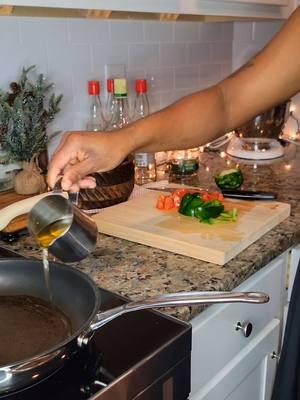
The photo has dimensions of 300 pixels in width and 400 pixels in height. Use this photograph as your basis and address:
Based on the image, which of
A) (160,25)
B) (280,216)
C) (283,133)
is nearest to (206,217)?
(280,216)

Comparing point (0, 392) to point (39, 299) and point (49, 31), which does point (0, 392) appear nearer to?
point (39, 299)

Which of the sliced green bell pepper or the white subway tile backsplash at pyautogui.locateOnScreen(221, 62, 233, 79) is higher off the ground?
the white subway tile backsplash at pyautogui.locateOnScreen(221, 62, 233, 79)

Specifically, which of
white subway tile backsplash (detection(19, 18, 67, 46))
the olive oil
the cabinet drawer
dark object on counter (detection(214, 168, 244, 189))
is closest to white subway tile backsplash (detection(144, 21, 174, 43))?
white subway tile backsplash (detection(19, 18, 67, 46))

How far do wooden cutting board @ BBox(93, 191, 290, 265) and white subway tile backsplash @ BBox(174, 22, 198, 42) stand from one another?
774 millimetres

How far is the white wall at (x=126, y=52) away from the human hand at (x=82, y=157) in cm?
48

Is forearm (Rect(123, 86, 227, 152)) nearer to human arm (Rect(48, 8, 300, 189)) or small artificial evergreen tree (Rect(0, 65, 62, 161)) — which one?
human arm (Rect(48, 8, 300, 189))

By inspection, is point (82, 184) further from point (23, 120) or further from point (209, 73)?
point (209, 73)

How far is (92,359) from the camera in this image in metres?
0.69

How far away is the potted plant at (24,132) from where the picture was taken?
1184mm

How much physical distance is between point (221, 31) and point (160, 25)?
1.30ft

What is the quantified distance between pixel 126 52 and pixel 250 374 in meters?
1.01

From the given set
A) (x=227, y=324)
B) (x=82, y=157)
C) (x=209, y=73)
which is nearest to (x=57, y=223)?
(x=82, y=157)

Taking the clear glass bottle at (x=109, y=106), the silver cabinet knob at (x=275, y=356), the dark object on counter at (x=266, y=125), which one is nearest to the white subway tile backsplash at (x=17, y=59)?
the clear glass bottle at (x=109, y=106)

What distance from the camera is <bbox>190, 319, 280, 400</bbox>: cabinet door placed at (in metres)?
0.99
